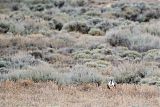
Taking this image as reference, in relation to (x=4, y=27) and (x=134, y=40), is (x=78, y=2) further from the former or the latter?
(x=134, y=40)

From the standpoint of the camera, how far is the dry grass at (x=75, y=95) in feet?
35.6

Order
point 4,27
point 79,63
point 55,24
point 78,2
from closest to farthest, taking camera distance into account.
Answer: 1. point 79,63
2. point 4,27
3. point 55,24
4. point 78,2

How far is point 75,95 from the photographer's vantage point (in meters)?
11.9

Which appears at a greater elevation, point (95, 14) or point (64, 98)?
point (64, 98)

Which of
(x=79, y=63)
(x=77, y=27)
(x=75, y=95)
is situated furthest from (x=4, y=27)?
(x=75, y=95)

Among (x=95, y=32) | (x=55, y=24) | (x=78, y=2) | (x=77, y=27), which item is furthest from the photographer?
(x=78, y=2)

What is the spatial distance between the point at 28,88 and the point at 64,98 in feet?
5.71

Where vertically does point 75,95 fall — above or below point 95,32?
above

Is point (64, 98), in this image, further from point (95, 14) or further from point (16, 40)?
point (95, 14)

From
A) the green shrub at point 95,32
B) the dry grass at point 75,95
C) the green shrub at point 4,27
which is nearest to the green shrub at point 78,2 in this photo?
the green shrub at point 95,32

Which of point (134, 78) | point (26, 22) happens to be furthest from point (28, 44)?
point (134, 78)

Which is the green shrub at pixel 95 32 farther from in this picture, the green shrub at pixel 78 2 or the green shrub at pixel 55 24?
the green shrub at pixel 78 2

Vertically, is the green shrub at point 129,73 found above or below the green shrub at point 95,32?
above

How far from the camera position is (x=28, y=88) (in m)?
12.8
